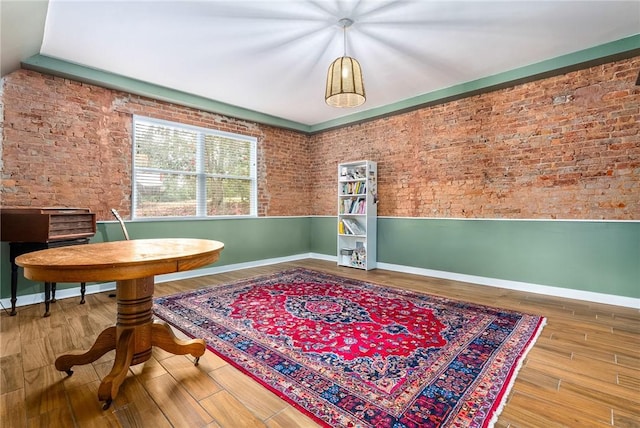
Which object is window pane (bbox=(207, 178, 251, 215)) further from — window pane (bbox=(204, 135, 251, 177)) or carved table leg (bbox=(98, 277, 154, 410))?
carved table leg (bbox=(98, 277, 154, 410))

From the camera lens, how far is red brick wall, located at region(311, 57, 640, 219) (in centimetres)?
323

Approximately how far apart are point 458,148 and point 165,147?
14.0 feet

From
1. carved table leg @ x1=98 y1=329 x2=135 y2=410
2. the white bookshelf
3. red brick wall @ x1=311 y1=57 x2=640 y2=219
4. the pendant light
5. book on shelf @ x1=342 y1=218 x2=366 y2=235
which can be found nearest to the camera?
carved table leg @ x1=98 y1=329 x2=135 y2=410

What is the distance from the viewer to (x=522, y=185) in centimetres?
381

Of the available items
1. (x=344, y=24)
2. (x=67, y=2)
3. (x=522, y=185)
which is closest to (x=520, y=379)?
(x=522, y=185)

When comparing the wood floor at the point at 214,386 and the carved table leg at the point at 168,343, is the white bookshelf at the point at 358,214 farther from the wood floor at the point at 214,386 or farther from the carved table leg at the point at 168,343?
the carved table leg at the point at 168,343

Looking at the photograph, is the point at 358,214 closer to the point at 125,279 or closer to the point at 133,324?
the point at 133,324

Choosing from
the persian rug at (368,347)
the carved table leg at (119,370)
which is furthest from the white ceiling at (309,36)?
the persian rug at (368,347)

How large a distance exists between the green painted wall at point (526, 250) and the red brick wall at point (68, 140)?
392 cm

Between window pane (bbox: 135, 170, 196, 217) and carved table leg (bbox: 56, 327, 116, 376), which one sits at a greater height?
window pane (bbox: 135, 170, 196, 217)

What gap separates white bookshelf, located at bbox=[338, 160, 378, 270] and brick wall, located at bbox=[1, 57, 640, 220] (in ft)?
1.05

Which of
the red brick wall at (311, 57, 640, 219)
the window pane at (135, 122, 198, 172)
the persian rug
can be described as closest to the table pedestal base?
the persian rug

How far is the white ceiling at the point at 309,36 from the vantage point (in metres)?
2.55

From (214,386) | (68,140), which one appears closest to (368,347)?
(214,386)
